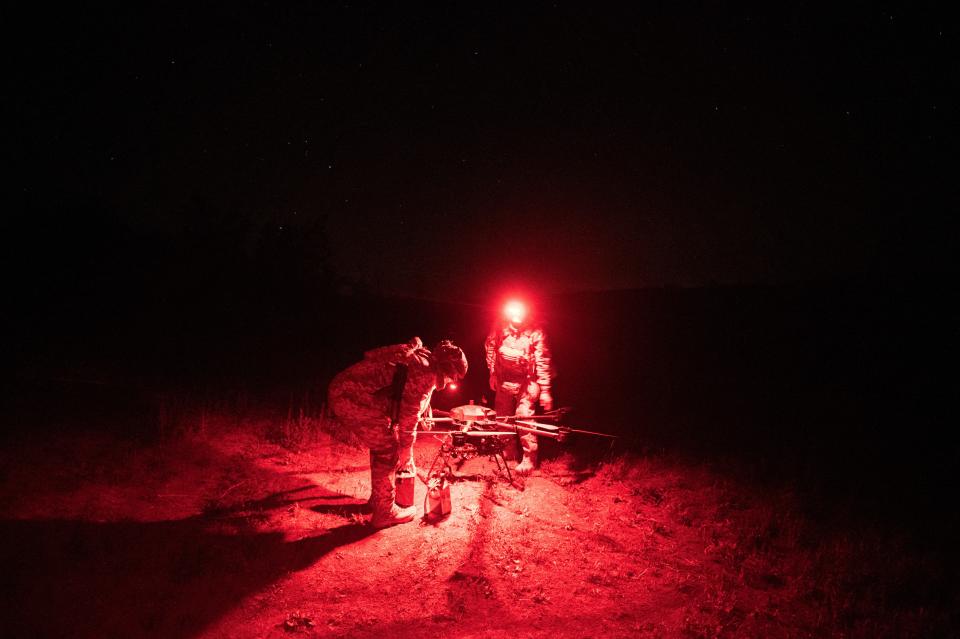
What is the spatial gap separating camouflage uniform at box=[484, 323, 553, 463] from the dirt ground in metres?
1.25

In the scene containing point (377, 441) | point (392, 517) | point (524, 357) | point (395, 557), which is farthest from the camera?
point (524, 357)

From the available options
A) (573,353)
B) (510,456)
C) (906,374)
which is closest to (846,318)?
(906,374)

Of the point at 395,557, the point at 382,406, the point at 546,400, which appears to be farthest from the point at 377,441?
the point at 546,400

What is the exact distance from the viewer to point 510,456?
8.83m

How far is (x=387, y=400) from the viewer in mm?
5934

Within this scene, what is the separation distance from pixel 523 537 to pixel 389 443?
80.5 inches

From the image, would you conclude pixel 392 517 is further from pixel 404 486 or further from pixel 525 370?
pixel 525 370

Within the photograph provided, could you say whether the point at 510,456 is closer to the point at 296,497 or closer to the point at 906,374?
the point at 296,497

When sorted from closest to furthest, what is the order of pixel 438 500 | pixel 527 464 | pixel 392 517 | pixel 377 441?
1. pixel 377 441
2. pixel 392 517
3. pixel 438 500
4. pixel 527 464

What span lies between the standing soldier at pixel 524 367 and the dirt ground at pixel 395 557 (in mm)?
1157

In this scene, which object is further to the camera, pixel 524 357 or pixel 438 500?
pixel 524 357

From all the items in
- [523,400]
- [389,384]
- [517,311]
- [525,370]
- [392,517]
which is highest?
[517,311]

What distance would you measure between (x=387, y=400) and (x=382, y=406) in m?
0.12

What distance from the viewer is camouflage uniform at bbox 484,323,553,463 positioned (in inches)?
322
